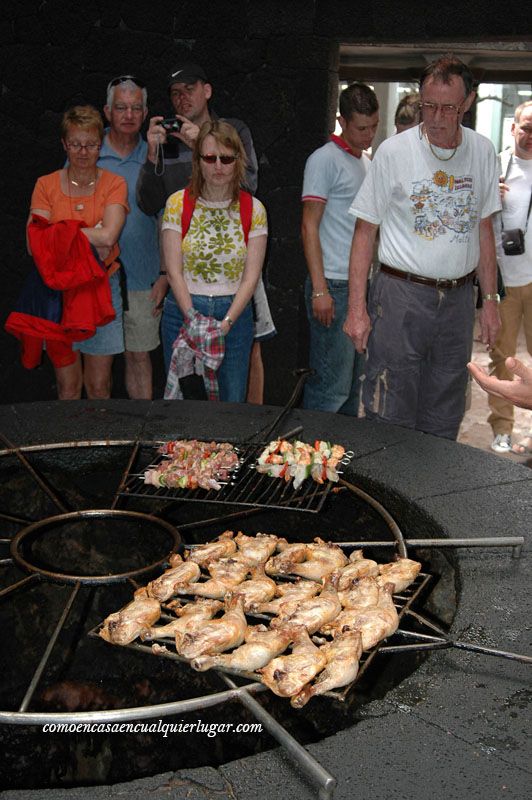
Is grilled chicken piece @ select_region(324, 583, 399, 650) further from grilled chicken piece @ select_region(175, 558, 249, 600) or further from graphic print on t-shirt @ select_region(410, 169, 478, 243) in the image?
graphic print on t-shirt @ select_region(410, 169, 478, 243)

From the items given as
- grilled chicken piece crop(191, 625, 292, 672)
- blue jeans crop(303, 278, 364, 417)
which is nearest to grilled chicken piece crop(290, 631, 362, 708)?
grilled chicken piece crop(191, 625, 292, 672)

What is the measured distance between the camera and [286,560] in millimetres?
2621

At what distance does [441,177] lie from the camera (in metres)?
4.15

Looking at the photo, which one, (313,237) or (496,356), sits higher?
(313,237)

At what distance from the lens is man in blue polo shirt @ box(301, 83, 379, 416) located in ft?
17.0

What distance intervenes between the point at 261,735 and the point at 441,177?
2660mm

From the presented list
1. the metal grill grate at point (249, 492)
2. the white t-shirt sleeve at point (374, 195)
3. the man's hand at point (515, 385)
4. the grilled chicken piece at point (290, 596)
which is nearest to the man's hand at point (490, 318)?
the white t-shirt sleeve at point (374, 195)

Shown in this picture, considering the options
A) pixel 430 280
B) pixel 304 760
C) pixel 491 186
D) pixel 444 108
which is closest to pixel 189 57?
pixel 444 108

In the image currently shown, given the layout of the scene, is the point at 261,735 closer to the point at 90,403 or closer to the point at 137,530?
the point at 137,530

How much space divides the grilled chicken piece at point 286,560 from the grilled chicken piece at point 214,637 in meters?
0.35

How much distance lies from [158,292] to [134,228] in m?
0.43

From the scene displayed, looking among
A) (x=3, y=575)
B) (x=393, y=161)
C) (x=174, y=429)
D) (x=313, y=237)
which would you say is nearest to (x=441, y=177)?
(x=393, y=161)

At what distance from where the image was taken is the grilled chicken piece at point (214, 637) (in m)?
2.11

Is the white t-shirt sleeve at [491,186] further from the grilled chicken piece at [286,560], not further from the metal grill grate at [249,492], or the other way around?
the grilled chicken piece at [286,560]
